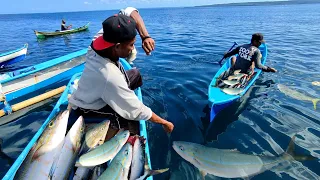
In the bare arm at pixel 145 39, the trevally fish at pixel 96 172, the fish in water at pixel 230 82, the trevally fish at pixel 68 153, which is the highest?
the bare arm at pixel 145 39

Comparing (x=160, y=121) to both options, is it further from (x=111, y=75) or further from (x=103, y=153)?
(x=111, y=75)

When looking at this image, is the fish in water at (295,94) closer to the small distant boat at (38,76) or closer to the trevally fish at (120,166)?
the trevally fish at (120,166)

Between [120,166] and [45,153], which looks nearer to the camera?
[120,166]

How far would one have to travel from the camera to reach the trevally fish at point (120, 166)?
285 centimetres

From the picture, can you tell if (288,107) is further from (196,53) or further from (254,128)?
(196,53)

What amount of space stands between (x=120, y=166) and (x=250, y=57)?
702cm

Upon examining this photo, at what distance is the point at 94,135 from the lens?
3707 millimetres

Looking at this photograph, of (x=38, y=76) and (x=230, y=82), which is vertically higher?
(x=38, y=76)

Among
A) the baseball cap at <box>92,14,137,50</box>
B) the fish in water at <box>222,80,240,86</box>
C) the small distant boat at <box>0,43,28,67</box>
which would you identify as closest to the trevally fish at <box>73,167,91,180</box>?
the baseball cap at <box>92,14,137,50</box>

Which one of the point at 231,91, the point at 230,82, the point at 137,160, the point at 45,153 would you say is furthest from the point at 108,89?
the point at 230,82

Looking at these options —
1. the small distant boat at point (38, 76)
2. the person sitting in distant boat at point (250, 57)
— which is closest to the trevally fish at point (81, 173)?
the small distant boat at point (38, 76)

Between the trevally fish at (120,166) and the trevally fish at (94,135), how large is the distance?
1.95ft

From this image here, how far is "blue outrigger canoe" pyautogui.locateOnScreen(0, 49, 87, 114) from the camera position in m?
7.73

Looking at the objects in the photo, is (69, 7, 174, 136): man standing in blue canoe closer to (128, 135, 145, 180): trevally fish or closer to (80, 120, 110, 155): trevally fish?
(80, 120, 110, 155): trevally fish
